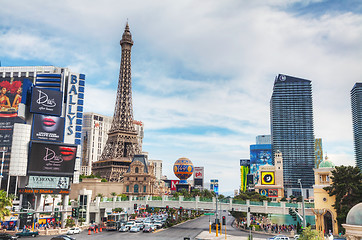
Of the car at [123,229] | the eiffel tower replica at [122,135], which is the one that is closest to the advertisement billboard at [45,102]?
the car at [123,229]

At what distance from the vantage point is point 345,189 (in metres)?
50.5

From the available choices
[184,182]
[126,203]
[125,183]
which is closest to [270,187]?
[184,182]

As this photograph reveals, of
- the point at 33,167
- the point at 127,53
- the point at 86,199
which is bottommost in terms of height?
the point at 86,199

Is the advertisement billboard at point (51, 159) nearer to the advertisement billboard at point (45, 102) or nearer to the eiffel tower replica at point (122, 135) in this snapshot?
the advertisement billboard at point (45, 102)

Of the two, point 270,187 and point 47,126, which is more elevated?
point 47,126

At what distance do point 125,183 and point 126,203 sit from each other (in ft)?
151

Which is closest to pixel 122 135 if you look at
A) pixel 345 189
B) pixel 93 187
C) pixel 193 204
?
pixel 93 187

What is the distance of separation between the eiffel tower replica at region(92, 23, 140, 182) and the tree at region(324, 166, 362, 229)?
90795mm

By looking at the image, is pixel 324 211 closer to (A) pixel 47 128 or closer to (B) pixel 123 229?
(B) pixel 123 229

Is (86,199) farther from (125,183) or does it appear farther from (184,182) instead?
(184,182)

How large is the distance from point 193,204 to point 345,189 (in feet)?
96.3

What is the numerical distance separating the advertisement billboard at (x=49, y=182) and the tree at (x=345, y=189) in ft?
161

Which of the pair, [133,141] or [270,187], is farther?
[270,187]

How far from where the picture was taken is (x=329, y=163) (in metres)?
58.6
